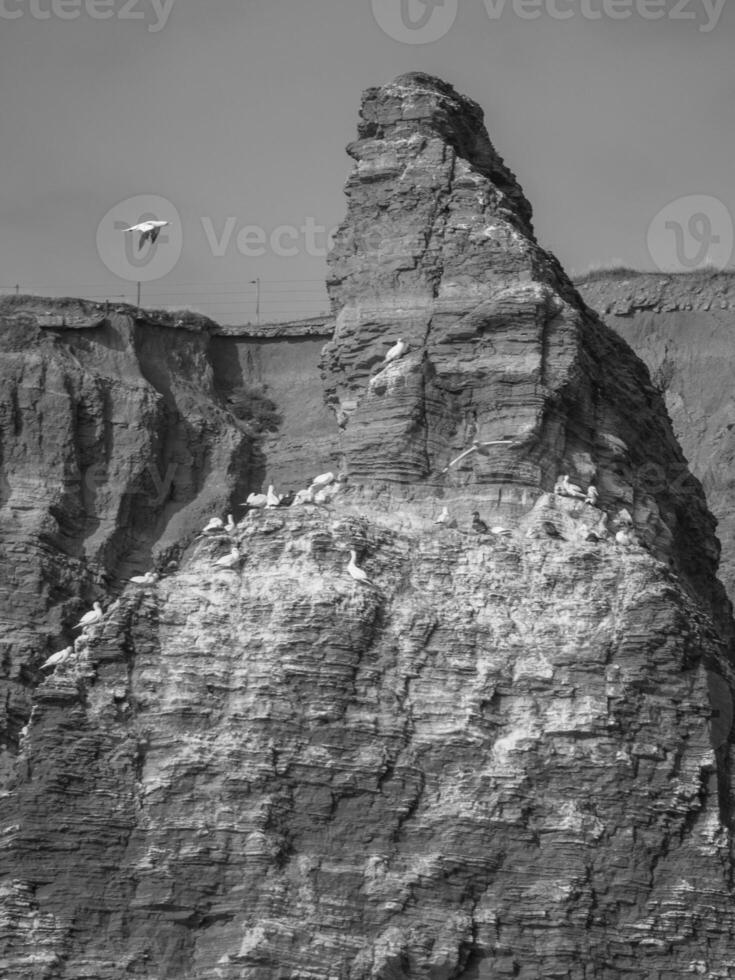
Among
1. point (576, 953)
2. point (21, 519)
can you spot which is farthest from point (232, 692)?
point (21, 519)

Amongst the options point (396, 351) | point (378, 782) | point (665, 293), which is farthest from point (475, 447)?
point (665, 293)

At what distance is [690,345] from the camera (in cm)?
9525

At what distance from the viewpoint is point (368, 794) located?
58.3m

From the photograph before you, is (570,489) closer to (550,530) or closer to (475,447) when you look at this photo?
(550,530)

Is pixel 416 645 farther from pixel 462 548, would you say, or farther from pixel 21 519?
pixel 21 519

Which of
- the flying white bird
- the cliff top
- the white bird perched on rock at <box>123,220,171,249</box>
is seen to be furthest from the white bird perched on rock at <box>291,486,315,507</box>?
the cliff top

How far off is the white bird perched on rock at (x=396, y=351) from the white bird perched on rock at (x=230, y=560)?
490cm

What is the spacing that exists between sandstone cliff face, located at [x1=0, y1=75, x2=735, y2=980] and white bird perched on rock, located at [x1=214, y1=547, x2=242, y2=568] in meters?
0.17

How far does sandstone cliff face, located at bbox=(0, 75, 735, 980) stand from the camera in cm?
5744

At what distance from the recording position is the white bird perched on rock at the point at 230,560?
60.1 m

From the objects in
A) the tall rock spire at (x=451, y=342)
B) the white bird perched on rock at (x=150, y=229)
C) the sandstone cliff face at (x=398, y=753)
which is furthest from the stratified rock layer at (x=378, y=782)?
the white bird perched on rock at (x=150, y=229)

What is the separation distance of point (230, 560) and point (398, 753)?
4.36m

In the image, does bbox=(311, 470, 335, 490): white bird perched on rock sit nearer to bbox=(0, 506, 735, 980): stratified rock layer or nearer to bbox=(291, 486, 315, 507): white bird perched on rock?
bbox=(291, 486, 315, 507): white bird perched on rock

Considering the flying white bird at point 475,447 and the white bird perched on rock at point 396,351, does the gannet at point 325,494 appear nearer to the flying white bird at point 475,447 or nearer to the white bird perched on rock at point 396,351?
the flying white bird at point 475,447
